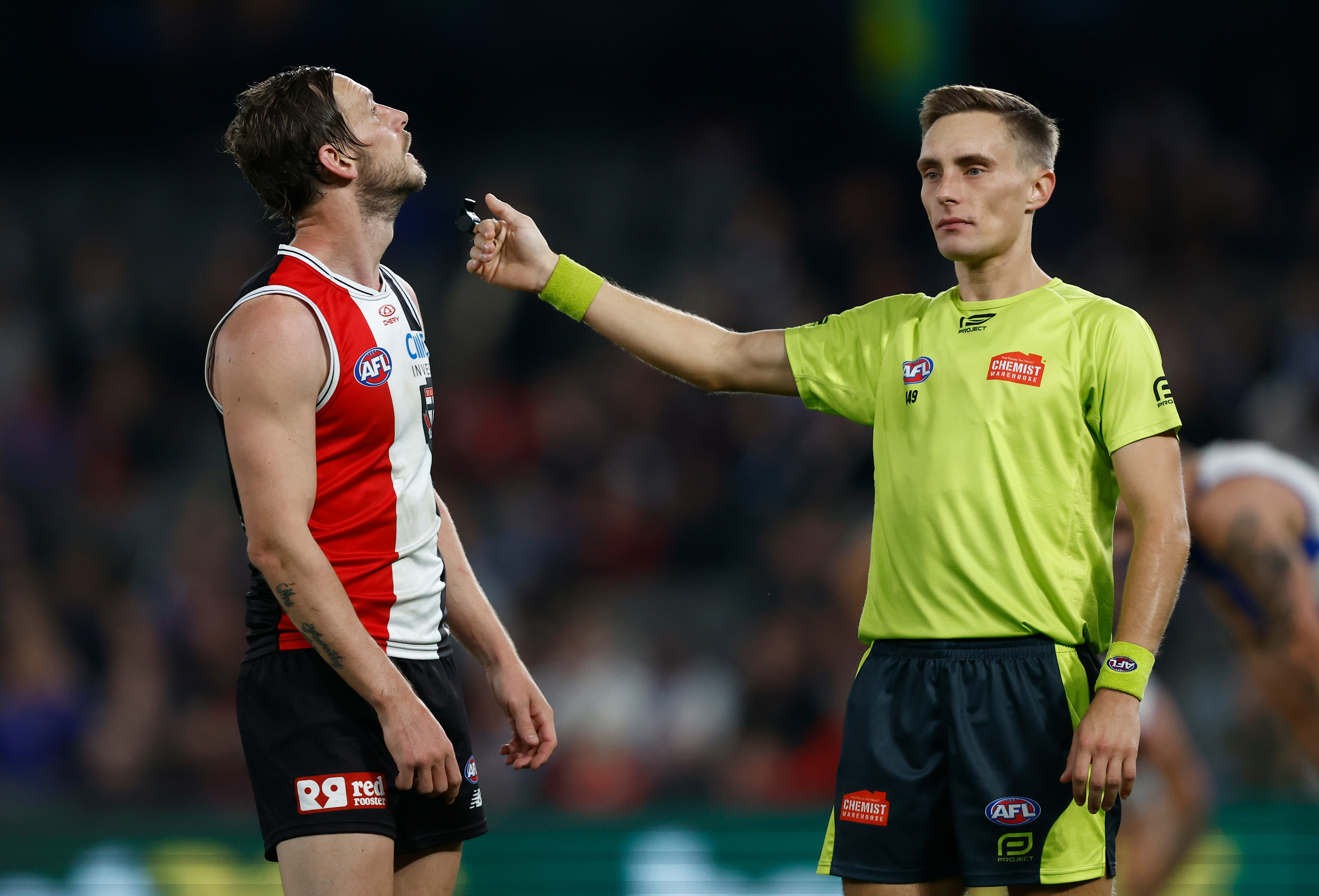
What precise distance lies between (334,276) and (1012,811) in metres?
2.14

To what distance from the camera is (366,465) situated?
3.42 meters

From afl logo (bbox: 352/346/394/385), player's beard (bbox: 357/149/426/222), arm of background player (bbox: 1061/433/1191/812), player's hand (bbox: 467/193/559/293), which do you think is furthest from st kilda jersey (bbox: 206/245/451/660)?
arm of background player (bbox: 1061/433/1191/812)

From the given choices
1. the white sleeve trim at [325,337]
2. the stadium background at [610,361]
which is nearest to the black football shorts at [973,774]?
the white sleeve trim at [325,337]

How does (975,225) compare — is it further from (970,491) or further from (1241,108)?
(1241,108)

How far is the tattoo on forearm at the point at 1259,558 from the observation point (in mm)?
5309

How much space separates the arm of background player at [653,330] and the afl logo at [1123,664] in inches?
44.9

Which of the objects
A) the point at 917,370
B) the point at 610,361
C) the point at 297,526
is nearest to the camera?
the point at 297,526

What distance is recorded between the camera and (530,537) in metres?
10.1

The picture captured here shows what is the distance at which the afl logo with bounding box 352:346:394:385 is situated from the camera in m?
3.38

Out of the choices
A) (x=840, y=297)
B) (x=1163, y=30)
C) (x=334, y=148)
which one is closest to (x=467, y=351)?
(x=840, y=297)

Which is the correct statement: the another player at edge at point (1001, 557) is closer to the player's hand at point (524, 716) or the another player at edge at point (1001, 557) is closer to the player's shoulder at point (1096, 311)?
the player's shoulder at point (1096, 311)

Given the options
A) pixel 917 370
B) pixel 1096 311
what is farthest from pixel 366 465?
pixel 1096 311

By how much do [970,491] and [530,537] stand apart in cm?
685

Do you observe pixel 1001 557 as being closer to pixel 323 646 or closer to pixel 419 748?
pixel 419 748
